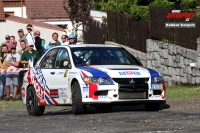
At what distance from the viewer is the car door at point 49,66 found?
51.9 ft

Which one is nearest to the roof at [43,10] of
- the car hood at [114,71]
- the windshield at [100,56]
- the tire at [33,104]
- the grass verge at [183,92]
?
the grass verge at [183,92]

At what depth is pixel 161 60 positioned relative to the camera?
2417cm

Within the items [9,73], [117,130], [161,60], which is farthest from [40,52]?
[117,130]

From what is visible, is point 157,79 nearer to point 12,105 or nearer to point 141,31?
point 12,105

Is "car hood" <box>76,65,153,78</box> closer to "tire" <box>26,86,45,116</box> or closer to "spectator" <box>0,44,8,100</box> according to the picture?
"tire" <box>26,86,45,116</box>

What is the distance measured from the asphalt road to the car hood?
0.77m

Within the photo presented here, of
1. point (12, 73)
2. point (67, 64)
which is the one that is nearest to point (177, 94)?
point (67, 64)

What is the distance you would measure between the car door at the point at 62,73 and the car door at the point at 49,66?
11 cm

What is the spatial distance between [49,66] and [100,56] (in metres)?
1.20

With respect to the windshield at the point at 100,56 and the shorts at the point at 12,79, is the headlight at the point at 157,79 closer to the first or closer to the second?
the windshield at the point at 100,56

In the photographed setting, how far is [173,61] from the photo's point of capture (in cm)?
2323

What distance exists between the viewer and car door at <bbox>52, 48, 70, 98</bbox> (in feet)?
50.4

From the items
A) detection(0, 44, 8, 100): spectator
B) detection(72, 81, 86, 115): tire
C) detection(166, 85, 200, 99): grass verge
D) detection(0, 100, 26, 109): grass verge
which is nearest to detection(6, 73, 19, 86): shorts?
detection(0, 44, 8, 100): spectator

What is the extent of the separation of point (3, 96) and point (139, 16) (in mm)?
7950
